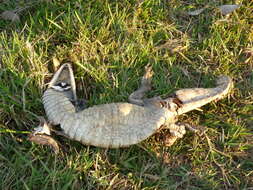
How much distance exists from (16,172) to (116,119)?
2.71 feet

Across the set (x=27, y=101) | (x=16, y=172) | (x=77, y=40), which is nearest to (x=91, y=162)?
(x=16, y=172)

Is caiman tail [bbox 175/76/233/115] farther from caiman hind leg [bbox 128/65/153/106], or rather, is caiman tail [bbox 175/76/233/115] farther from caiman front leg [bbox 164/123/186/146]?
caiman hind leg [bbox 128/65/153/106]

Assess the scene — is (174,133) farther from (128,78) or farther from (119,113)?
(128,78)

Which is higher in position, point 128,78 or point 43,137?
point 128,78

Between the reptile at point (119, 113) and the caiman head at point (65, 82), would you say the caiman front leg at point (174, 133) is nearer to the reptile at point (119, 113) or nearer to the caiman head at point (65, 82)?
the reptile at point (119, 113)

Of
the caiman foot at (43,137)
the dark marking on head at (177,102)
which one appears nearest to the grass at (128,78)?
the caiman foot at (43,137)

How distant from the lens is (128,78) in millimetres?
2910

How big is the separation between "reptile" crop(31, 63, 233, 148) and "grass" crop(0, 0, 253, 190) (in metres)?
0.10

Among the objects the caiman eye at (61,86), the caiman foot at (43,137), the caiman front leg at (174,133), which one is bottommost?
the caiman front leg at (174,133)

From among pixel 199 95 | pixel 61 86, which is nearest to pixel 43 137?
pixel 61 86

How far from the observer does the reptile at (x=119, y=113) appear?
2424mm

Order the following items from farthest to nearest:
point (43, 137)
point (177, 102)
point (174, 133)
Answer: point (177, 102) < point (174, 133) < point (43, 137)

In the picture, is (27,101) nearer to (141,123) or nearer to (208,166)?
(141,123)

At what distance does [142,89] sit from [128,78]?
0.54ft
